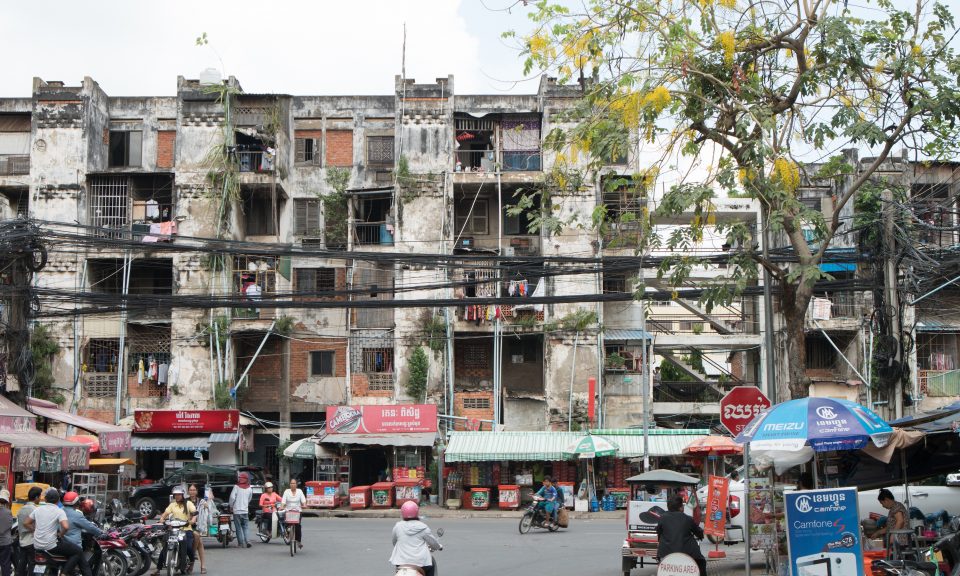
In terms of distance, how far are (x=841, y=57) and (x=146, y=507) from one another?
24632mm

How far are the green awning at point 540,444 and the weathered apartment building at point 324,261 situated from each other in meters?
2.97

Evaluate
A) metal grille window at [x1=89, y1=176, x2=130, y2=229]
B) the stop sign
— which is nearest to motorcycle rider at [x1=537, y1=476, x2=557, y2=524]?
the stop sign

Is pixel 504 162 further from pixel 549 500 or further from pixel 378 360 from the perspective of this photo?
pixel 549 500

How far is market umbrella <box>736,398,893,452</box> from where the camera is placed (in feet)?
42.7

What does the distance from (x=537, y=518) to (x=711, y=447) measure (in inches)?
198

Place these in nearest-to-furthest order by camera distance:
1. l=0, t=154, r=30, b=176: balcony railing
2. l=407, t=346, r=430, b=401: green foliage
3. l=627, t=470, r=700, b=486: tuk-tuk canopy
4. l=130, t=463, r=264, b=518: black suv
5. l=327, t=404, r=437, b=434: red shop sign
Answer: l=627, t=470, r=700, b=486: tuk-tuk canopy → l=130, t=463, r=264, b=518: black suv → l=327, t=404, r=437, b=434: red shop sign → l=407, t=346, r=430, b=401: green foliage → l=0, t=154, r=30, b=176: balcony railing

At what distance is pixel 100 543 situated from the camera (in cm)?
1661

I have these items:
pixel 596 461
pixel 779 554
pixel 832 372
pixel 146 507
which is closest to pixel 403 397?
pixel 596 461

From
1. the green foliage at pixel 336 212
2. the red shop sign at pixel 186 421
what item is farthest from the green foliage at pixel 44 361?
the green foliage at pixel 336 212

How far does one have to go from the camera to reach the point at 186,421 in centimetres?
3847

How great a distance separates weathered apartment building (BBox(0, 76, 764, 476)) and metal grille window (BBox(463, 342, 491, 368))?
67mm

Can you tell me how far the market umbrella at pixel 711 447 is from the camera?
86.7 ft

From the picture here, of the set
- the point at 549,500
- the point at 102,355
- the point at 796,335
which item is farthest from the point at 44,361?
the point at 796,335

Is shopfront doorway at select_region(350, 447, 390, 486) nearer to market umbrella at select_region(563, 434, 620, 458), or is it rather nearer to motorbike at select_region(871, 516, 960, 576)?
market umbrella at select_region(563, 434, 620, 458)
